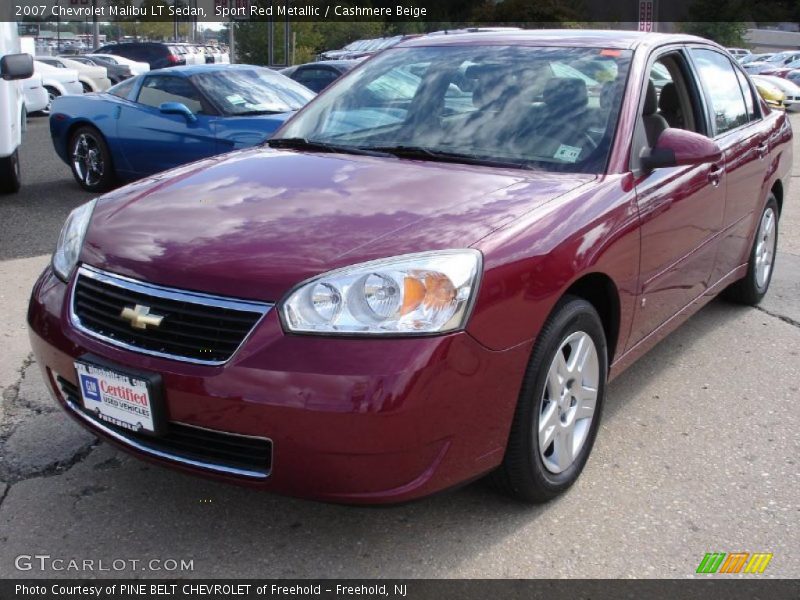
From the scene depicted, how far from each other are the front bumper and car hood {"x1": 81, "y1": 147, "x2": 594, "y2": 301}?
233mm

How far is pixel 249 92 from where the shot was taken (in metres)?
8.70

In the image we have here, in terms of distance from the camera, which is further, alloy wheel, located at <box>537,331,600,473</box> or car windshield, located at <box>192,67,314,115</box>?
car windshield, located at <box>192,67,314,115</box>

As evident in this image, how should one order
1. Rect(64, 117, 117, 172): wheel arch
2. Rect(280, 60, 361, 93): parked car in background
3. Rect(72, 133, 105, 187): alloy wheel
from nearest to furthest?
Rect(64, 117, 117, 172): wheel arch
Rect(72, 133, 105, 187): alloy wheel
Rect(280, 60, 361, 93): parked car in background

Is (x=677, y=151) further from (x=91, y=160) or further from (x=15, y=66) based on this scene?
(x=91, y=160)

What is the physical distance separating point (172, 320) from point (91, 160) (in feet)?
24.1

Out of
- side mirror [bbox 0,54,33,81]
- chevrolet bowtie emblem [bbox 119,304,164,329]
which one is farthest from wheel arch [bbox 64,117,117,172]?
chevrolet bowtie emblem [bbox 119,304,164,329]

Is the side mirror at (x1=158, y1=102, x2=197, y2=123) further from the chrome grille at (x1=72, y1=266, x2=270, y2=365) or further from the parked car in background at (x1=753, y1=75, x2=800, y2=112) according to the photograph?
the parked car in background at (x1=753, y1=75, x2=800, y2=112)

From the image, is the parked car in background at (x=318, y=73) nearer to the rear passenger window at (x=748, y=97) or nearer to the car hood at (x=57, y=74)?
the car hood at (x=57, y=74)

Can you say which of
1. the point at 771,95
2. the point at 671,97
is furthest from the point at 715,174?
the point at 771,95

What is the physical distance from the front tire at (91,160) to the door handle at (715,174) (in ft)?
22.1

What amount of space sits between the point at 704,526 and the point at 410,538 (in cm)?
96

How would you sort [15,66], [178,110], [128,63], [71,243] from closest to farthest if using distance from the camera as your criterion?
[71,243] < [15,66] < [178,110] < [128,63]

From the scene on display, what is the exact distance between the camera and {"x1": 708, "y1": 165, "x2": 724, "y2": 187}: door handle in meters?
3.92

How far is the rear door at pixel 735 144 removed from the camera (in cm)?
425
